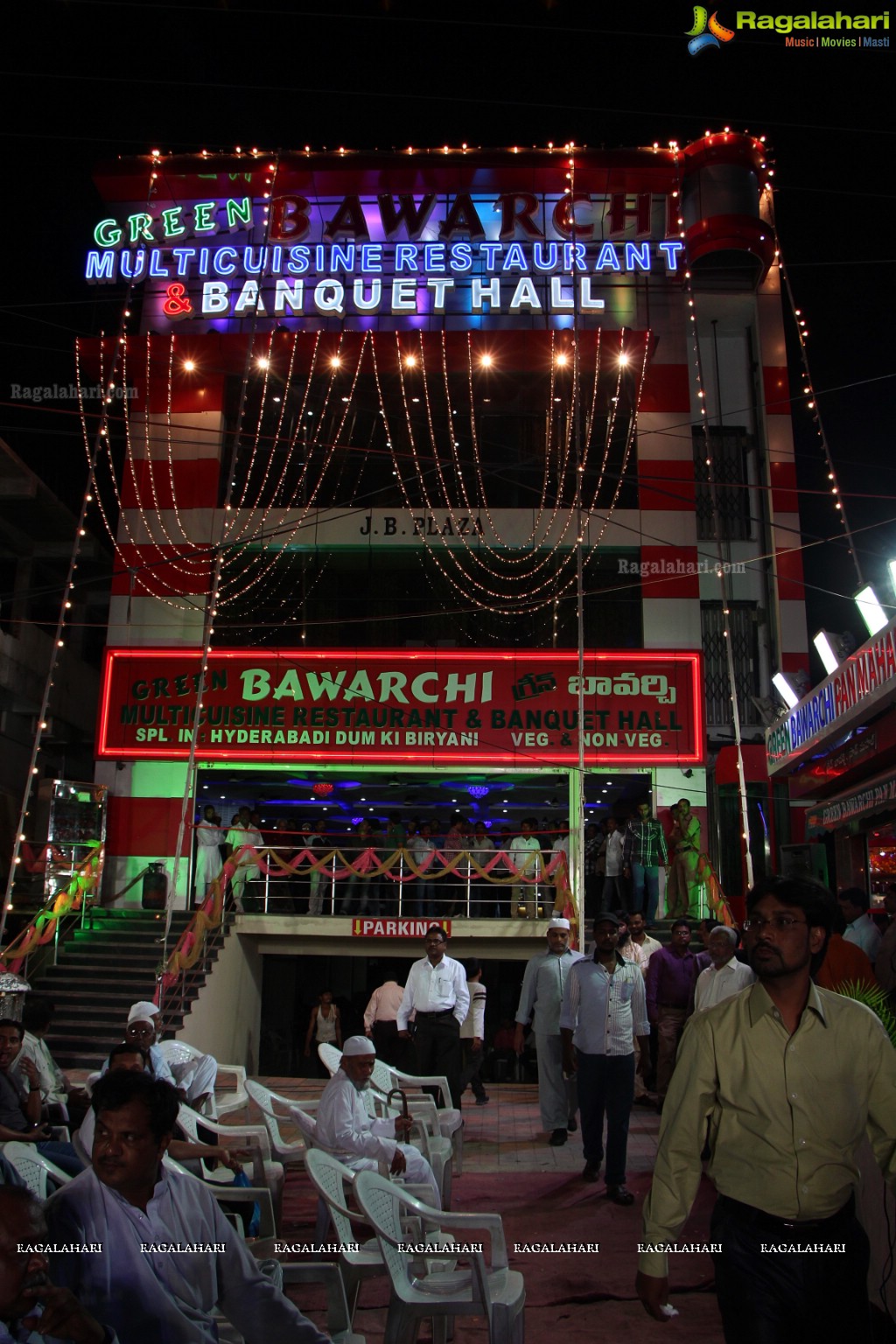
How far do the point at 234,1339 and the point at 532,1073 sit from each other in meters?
15.0

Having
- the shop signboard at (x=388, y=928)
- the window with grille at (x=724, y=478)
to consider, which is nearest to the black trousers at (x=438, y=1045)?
the shop signboard at (x=388, y=928)

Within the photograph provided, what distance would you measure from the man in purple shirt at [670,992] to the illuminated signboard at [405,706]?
829 centimetres

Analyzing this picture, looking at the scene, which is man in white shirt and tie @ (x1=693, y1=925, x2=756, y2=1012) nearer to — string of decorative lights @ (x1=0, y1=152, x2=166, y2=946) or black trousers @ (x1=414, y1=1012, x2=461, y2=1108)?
black trousers @ (x1=414, y1=1012, x2=461, y2=1108)

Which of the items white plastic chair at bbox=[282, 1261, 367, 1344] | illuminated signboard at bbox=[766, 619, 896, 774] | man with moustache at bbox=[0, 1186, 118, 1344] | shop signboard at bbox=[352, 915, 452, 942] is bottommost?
white plastic chair at bbox=[282, 1261, 367, 1344]

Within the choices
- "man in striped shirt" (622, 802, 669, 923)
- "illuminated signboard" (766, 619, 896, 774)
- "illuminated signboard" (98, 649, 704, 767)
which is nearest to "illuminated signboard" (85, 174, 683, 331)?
"illuminated signboard" (98, 649, 704, 767)

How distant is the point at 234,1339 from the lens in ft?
12.5

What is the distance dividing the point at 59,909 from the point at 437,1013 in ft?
26.6

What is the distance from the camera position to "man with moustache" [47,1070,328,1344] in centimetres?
312

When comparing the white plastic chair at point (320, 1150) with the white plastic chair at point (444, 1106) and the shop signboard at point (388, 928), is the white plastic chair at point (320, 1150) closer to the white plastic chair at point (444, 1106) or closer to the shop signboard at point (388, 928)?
the white plastic chair at point (444, 1106)

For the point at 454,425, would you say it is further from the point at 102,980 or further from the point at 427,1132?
the point at 427,1132

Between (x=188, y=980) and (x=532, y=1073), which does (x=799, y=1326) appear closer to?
(x=188, y=980)

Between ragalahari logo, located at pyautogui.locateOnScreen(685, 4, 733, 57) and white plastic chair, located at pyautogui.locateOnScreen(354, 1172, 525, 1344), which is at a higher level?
ragalahari logo, located at pyautogui.locateOnScreen(685, 4, 733, 57)

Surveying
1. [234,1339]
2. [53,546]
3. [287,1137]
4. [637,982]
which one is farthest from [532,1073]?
[53,546]

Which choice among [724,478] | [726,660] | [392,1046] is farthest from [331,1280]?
[724,478]
